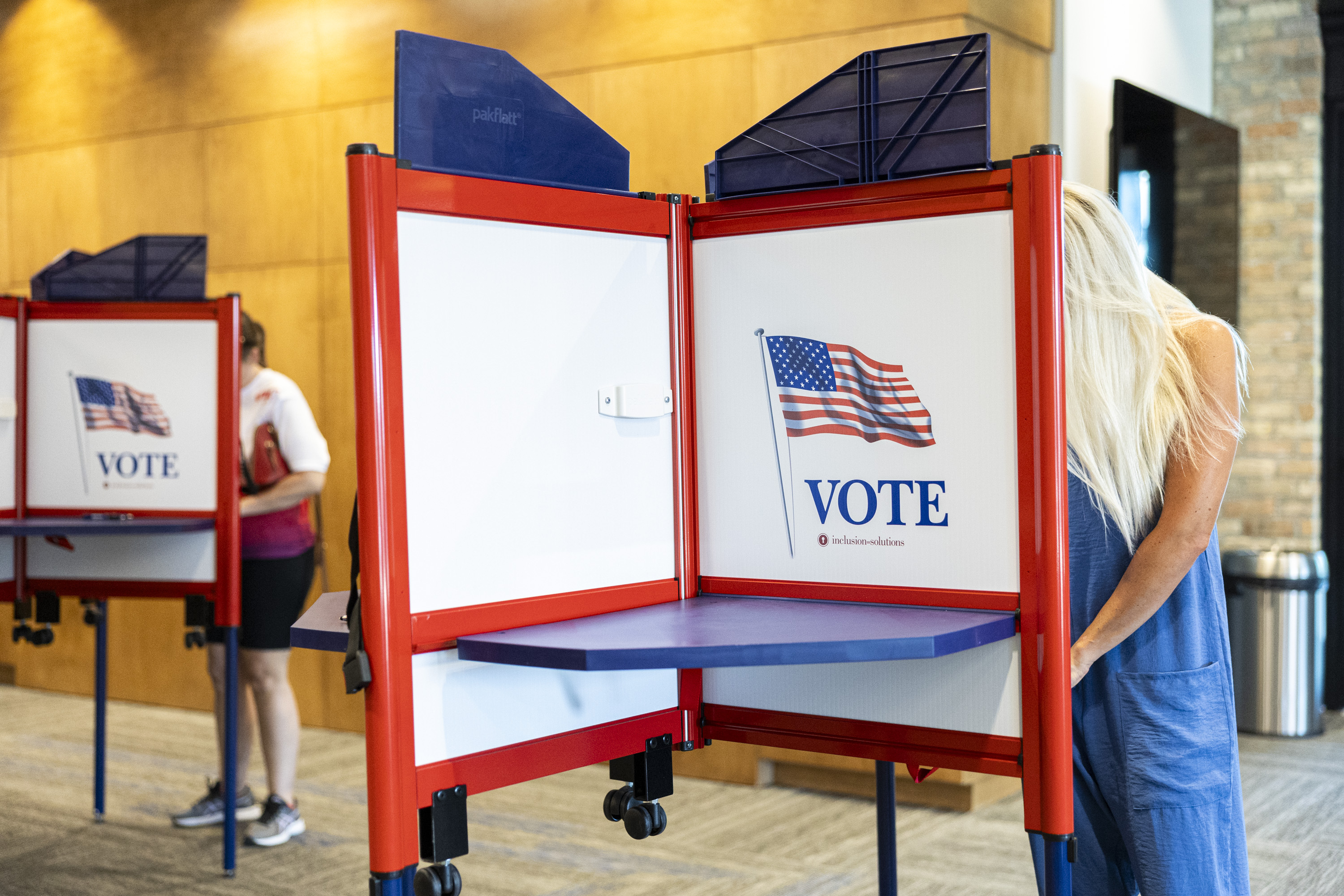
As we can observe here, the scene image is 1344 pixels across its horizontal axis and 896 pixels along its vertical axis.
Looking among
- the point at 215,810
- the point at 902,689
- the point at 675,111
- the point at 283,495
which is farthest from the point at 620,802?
the point at 675,111

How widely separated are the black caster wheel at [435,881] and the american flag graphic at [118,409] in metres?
2.49

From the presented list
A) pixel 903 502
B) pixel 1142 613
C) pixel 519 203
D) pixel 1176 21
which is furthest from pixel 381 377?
pixel 1176 21

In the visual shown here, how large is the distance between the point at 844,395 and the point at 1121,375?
0.34 metres

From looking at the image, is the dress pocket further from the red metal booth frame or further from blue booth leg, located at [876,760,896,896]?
blue booth leg, located at [876,760,896,896]

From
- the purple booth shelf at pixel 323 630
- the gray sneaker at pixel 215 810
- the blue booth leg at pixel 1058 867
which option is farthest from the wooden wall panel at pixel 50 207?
the blue booth leg at pixel 1058 867

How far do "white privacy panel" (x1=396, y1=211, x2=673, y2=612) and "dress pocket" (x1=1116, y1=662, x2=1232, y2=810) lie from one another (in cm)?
64

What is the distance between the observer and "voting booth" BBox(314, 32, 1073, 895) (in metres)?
1.43

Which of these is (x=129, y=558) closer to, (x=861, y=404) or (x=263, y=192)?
(x=263, y=192)

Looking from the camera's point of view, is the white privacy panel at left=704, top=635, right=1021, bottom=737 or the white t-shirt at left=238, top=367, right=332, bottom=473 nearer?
the white privacy panel at left=704, top=635, right=1021, bottom=737

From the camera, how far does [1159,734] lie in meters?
1.70

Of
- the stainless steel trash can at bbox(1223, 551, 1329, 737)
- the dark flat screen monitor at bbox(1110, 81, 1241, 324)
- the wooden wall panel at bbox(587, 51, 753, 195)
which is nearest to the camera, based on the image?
the wooden wall panel at bbox(587, 51, 753, 195)

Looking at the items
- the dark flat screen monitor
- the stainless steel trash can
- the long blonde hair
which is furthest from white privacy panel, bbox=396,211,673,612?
the stainless steel trash can

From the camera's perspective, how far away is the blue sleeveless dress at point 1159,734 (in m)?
1.69

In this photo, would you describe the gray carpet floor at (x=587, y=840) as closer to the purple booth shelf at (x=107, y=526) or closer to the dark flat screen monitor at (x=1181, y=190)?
the purple booth shelf at (x=107, y=526)
